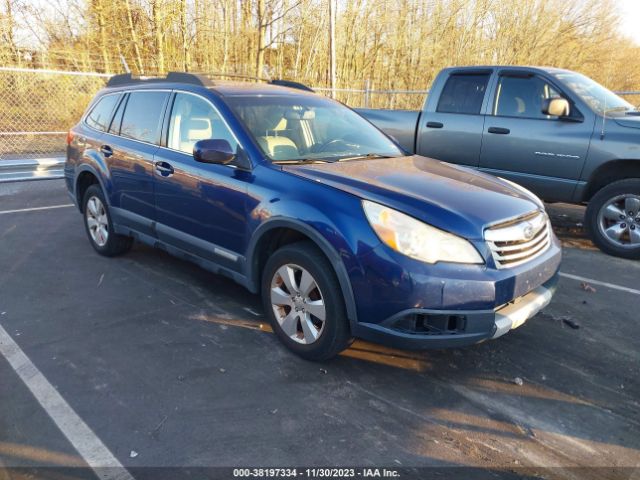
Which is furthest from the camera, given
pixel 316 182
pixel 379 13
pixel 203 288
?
pixel 379 13

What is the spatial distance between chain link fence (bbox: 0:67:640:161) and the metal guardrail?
684 millimetres

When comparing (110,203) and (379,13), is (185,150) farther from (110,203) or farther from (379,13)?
(379,13)

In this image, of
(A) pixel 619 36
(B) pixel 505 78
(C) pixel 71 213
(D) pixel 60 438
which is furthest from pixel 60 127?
(A) pixel 619 36

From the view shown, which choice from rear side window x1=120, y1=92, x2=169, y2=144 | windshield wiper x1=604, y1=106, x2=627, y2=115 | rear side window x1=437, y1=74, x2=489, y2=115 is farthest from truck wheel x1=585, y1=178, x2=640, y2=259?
rear side window x1=120, y1=92, x2=169, y2=144

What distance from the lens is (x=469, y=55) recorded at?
68.9 ft

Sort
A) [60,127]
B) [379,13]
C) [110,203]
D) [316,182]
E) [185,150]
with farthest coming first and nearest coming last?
[379,13]
[60,127]
[110,203]
[185,150]
[316,182]

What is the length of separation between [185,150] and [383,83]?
19226mm

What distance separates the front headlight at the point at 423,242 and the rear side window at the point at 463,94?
13.7 feet

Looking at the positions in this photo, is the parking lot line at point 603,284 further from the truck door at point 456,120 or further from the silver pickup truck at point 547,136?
the truck door at point 456,120

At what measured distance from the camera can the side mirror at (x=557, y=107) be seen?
555cm

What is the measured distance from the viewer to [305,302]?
10.2ft

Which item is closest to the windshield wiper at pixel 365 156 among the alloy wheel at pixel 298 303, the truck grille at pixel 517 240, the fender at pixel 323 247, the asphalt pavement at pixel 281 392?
the fender at pixel 323 247

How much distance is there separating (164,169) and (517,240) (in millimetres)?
2791

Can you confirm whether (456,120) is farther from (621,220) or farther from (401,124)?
(621,220)
